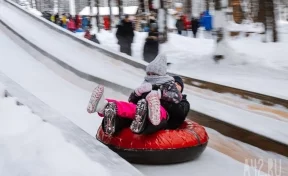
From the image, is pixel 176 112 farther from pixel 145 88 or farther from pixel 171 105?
pixel 145 88

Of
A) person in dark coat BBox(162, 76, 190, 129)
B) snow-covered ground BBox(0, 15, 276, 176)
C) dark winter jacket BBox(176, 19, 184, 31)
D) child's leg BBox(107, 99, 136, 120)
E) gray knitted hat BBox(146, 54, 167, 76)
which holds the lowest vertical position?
snow-covered ground BBox(0, 15, 276, 176)

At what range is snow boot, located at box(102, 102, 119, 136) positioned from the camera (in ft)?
14.1

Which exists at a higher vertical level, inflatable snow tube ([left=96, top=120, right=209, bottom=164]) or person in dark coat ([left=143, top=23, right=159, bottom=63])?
person in dark coat ([left=143, top=23, right=159, bottom=63])

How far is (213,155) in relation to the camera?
5047 mm

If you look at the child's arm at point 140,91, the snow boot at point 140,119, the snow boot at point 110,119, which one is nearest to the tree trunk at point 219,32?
the child's arm at point 140,91

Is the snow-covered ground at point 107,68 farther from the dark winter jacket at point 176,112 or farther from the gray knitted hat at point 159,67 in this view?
the gray knitted hat at point 159,67

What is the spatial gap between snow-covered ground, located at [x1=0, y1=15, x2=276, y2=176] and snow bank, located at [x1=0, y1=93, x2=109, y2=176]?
1254mm

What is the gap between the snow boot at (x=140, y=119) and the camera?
4164 millimetres

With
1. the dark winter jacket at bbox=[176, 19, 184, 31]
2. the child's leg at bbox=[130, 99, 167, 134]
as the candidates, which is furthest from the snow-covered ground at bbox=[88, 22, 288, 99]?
the dark winter jacket at bbox=[176, 19, 184, 31]

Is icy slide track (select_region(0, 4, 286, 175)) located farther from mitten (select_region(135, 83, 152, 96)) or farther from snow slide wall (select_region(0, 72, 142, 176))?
mitten (select_region(135, 83, 152, 96))

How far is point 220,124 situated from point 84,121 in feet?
6.38

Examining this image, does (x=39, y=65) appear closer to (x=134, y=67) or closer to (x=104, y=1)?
(x=134, y=67)

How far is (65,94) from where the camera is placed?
8.44 m

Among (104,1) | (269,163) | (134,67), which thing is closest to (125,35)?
(134,67)
